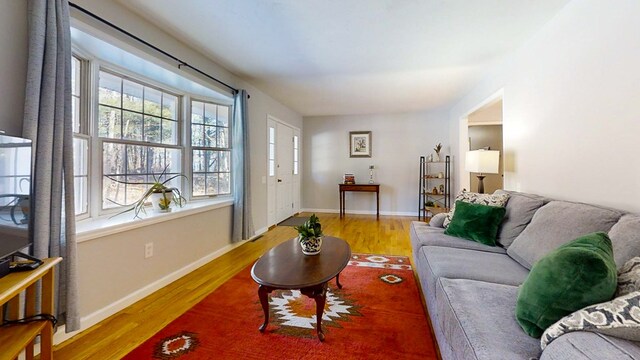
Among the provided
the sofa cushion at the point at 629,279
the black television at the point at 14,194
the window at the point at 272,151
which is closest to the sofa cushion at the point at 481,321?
the sofa cushion at the point at 629,279

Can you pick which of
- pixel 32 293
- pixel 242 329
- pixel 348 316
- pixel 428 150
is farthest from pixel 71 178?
pixel 428 150

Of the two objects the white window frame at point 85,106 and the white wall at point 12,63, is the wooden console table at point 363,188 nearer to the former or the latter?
the white window frame at point 85,106

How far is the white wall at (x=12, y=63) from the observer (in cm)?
134

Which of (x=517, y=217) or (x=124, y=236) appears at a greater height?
(x=517, y=217)

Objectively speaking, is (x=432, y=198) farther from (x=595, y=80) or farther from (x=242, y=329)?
(x=242, y=329)

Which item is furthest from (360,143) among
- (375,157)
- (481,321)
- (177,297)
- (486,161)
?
(481,321)

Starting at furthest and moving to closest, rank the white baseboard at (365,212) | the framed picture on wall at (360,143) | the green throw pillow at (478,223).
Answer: the framed picture on wall at (360,143)
the white baseboard at (365,212)
the green throw pillow at (478,223)

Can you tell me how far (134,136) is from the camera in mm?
2377

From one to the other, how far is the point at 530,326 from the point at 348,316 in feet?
3.74

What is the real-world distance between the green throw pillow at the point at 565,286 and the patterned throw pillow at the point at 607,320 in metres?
0.04

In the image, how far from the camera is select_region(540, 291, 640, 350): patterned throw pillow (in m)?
0.70

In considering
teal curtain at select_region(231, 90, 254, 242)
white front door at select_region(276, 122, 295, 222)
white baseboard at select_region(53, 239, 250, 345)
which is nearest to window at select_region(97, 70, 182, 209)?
teal curtain at select_region(231, 90, 254, 242)

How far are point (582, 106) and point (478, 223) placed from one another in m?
1.05

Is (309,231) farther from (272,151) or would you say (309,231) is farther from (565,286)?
(272,151)
